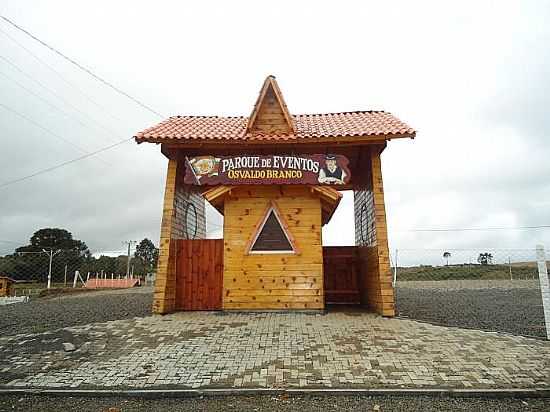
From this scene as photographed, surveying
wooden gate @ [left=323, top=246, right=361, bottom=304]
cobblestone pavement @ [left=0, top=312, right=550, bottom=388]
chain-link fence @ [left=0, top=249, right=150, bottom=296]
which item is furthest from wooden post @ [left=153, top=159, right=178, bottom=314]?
chain-link fence @ [left=0, top=249, right=150, bottom=296]

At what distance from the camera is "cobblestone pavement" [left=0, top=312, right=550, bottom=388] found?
568 cm

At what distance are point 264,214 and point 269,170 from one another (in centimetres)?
123

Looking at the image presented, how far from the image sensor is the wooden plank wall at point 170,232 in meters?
10.1

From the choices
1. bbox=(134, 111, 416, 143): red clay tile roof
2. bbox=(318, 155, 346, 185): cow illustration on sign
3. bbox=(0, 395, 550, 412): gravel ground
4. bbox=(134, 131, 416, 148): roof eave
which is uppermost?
bbox=(134, 111, 416, 143): red clay tile roof

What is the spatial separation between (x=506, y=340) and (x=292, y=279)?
494cm

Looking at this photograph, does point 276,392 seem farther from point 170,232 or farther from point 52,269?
point 52,269

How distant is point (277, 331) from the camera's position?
26.5ft

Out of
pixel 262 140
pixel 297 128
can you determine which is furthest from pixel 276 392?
pixel 297 128

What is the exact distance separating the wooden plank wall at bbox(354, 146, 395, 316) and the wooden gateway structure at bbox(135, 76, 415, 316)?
0.09 feet

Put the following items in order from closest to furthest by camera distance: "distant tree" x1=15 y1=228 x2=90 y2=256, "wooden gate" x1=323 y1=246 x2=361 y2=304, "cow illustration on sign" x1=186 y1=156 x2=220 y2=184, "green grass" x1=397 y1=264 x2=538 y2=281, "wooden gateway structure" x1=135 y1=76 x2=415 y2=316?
"wooden gateway structure" x1=135 y1=76 x2=415 y2=316, "cow illustration on sign" x1=186 y1=156 x2=220 y2=184, "wooden gate" x1=323 y1=246 x2=361 y2=304, "green grass" x1=397 y1=264 x2=538 y2=281, "distant tree" x1=15 y1=228 x2=90 y2=256

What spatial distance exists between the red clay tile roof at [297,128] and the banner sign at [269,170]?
60 centimetres

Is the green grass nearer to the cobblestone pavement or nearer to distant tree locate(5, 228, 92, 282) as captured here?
the cobblestone pavement

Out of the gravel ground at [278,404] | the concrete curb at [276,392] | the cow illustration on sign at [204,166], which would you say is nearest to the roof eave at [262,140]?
the cow illustration on sign at [204,166]

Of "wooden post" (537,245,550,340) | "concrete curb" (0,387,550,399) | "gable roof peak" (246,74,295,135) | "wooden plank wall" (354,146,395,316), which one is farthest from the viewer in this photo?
"gable roof peak" (246,74,295,135)
